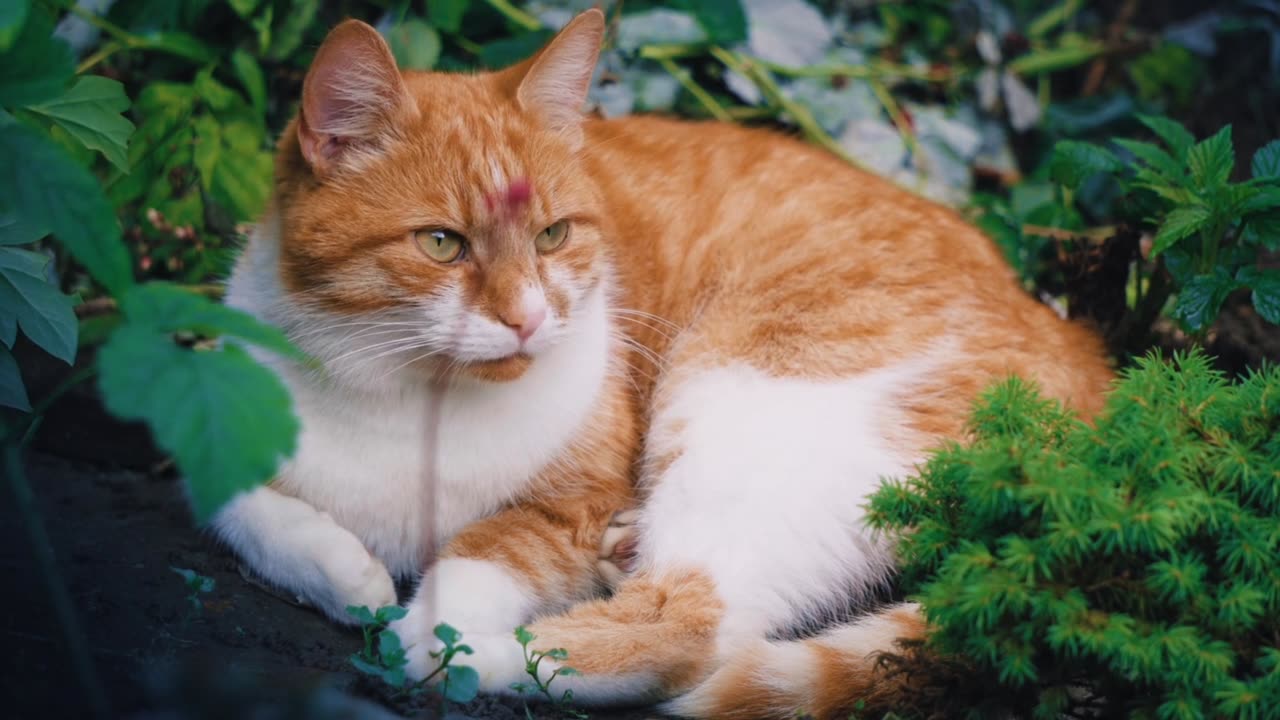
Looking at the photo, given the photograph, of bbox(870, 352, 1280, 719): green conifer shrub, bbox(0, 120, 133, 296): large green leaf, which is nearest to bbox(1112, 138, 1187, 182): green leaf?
bbox(870, 352, 1280, 719): green conifer shrub

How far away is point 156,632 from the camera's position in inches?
77.8

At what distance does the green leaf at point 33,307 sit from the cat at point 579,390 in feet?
1.31

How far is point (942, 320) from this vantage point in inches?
99.6

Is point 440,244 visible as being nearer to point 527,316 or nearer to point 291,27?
point 527,316

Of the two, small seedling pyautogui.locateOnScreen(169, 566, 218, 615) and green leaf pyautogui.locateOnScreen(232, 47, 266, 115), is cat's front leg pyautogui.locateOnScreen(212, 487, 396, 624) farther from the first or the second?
green leaf pyautogui.locateOnScreen(232, 47, 266, 115)

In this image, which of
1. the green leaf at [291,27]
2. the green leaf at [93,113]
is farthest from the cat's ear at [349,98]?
the green leaf at [291,27]

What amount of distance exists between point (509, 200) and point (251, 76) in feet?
5.66

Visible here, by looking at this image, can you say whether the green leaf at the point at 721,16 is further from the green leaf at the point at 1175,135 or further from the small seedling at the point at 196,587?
the small seedling at the point at 196,587

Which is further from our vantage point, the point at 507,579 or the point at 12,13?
the point at 507,579

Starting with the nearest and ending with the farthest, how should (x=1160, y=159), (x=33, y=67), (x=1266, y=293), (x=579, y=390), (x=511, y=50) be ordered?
(x=33, y=67) < (x=1266, y=293) < (x=579, y=390) < (x=1160, y=159) < (x=511, y=50)

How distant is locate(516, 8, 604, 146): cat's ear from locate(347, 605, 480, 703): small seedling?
1.23 metres

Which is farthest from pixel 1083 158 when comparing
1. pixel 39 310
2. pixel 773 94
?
pixel 39 310

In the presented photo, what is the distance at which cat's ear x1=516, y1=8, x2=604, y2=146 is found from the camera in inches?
94.6

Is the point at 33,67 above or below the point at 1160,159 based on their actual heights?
above
